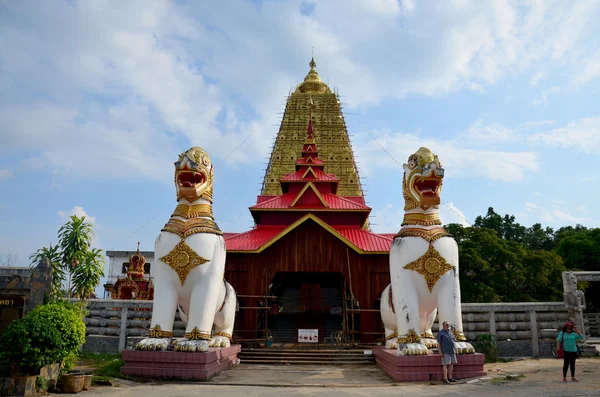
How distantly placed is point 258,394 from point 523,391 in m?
3.95

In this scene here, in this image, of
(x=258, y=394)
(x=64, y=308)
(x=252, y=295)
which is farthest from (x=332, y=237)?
(x=64, y=308)

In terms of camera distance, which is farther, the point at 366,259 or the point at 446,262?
the point at 366,259

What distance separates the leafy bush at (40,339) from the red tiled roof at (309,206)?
29.2 ft

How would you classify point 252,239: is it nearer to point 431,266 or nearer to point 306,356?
point 306,356

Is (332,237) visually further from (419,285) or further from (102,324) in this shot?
(102,324)

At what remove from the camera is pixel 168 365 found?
824cm

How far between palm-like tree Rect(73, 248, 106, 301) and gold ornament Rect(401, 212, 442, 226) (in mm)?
11231

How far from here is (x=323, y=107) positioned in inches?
1268

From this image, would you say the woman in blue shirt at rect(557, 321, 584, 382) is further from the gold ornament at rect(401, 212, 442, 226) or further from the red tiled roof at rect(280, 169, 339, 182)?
the red tiled roof at rect(280, 169, 339, 182)

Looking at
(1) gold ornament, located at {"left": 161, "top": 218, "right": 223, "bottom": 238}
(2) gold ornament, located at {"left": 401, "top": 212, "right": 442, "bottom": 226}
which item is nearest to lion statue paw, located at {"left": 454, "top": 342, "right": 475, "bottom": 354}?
(2) gold ornament, located at {"left": 401, "top": 212, "right": 442, "bottom": 226}

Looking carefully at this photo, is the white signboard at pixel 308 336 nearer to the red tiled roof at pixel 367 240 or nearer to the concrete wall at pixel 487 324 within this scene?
the red tiled roof at pixel 367 240

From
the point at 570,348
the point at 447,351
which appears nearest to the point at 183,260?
the point at 447,351

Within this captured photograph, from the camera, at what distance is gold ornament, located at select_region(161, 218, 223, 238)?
29.6 feet

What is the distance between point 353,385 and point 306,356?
11.0 feet
